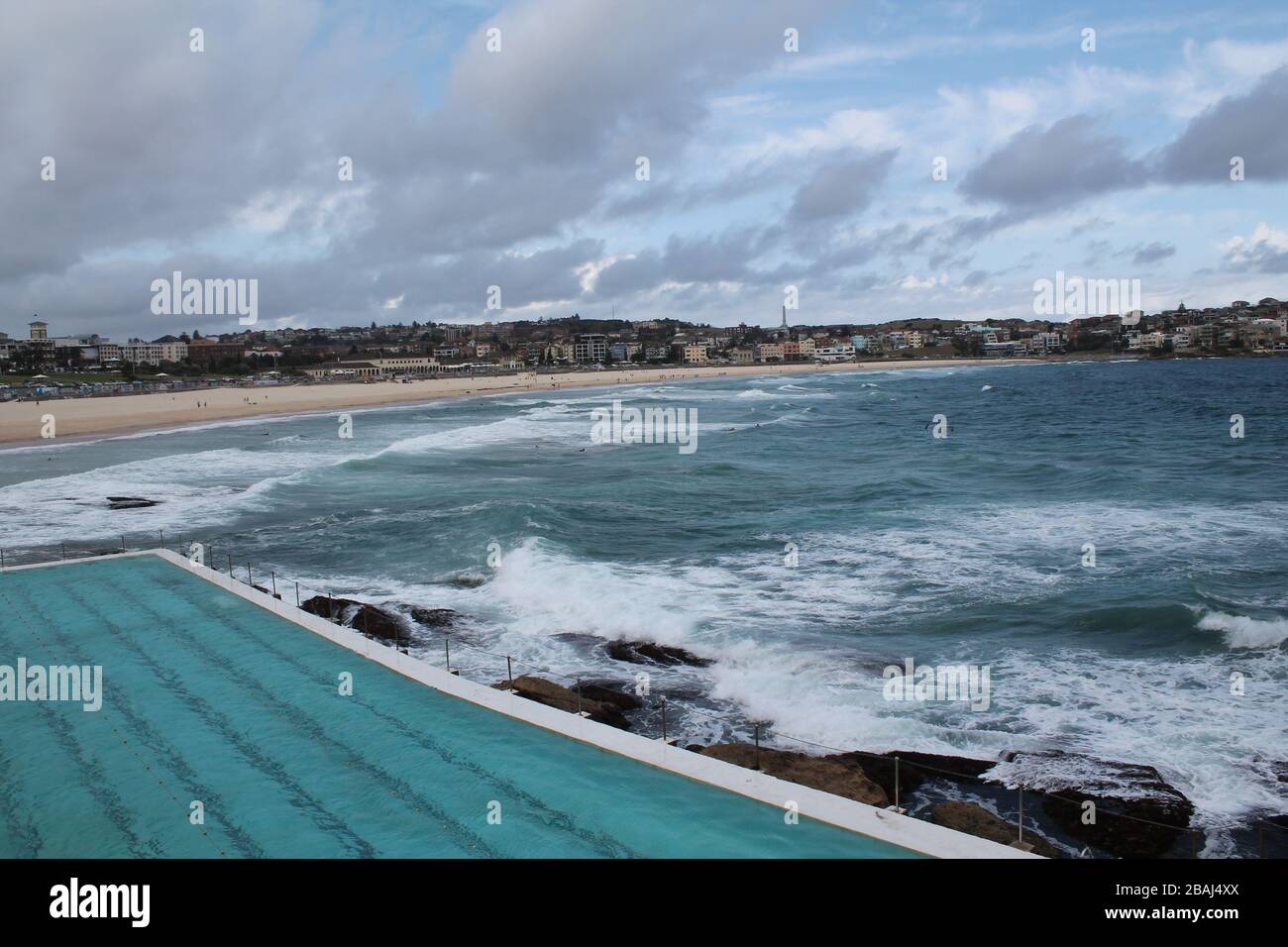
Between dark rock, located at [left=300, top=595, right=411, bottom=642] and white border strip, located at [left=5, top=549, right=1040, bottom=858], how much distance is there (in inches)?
72.0

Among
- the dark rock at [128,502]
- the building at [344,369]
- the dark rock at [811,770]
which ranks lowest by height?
the dark rock at [811,770]

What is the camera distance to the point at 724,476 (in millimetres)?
30156

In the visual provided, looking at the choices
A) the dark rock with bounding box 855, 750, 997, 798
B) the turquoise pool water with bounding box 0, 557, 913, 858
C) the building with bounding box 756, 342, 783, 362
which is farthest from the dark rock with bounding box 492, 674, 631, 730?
the building with bounding box 756, 342, 783, 362

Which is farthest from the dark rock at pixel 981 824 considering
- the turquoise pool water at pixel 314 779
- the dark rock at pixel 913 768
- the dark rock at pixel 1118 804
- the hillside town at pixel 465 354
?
the hillside town at pixel 465 354

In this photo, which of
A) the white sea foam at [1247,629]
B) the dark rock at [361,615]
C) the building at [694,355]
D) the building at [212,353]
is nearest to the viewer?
the white sea foam at [1247,629]

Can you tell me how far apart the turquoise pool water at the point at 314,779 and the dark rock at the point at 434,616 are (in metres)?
2.94

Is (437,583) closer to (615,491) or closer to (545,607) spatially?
(545,607)

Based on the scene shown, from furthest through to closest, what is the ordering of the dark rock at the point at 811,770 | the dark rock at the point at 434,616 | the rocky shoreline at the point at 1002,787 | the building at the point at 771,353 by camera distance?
the building at the point at 771,353, the dark rock at the point at 434,616, the dark rock at the point at 811,770, the rocky shoreline at the point at 1002,787

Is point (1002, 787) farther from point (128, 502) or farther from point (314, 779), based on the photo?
point (128, 502)

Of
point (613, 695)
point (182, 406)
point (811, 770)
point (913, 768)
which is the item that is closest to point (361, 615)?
point (613, 695)

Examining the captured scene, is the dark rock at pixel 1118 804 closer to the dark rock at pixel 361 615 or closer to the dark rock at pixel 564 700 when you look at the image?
the dark rock at pixel 564 700

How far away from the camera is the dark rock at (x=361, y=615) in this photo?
12969 mm
